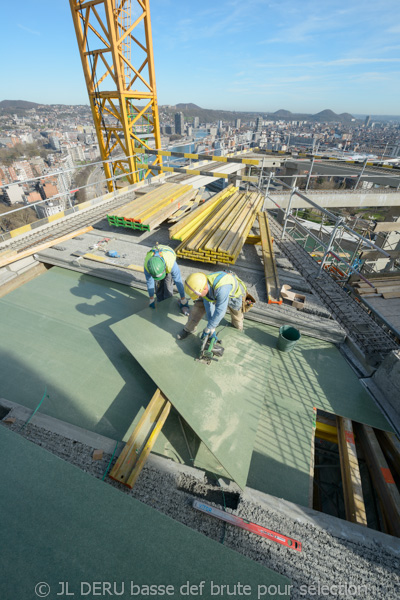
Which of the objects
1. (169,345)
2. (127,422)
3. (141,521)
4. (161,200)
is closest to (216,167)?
(161,200)

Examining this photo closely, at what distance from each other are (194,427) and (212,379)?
93 cm

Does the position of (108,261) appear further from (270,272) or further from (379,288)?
(379,288)

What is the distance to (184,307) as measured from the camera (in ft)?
18.5

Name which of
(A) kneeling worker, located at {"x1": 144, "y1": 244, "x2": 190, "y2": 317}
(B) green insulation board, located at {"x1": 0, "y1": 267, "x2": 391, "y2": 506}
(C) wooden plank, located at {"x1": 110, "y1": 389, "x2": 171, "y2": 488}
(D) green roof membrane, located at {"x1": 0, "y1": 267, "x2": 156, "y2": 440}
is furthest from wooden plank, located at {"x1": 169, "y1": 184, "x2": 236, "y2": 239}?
(C) wooden plank, located at {"x1": 110, "y1": 389, "x2": 171, "y2": 488}

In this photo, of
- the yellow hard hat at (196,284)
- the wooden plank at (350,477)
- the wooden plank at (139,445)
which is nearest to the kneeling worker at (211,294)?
the yellow hard hat at (196,284)

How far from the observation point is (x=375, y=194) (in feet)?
61.8

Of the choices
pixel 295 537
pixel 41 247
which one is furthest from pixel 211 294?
pixel 41 247

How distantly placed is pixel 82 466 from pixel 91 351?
240cm

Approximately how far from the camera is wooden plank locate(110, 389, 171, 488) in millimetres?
3078

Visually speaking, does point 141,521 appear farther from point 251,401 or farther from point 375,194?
point 375,194

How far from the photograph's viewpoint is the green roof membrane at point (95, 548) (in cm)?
214

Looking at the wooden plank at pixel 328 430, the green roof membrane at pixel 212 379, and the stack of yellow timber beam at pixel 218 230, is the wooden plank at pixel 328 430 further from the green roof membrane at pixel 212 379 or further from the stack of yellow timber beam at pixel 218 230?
the stack of yellow timber beam at pixel 218 230

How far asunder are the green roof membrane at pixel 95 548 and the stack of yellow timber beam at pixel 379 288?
23.9 feet

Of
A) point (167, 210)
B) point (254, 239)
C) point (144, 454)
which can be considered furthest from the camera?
point (167, 210)
